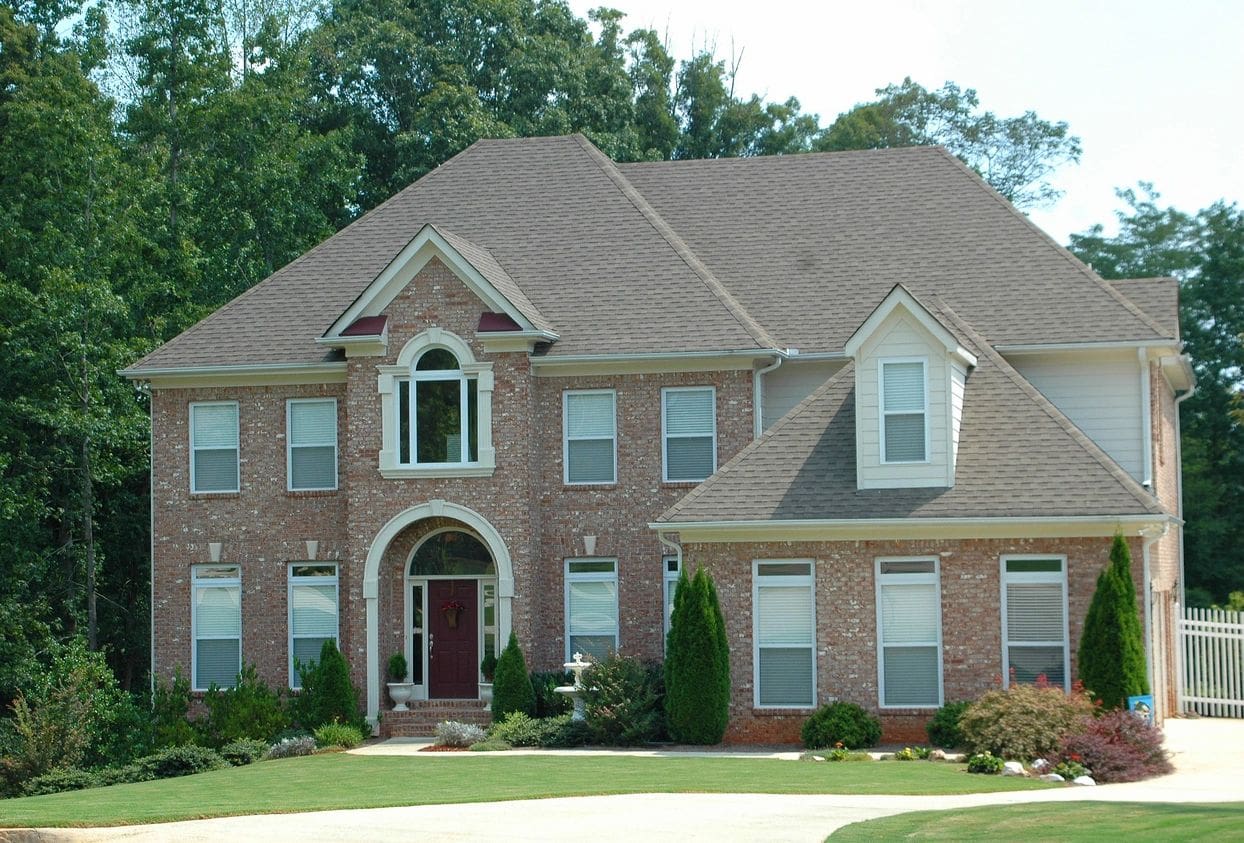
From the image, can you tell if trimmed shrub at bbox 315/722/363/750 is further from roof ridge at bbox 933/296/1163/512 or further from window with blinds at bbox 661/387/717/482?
roof ridge at bbox 933/296/1163/512

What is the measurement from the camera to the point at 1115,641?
2370cm

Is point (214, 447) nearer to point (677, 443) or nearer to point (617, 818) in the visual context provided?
point (677, 443)

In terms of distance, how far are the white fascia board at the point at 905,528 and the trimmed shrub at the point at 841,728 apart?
265cm

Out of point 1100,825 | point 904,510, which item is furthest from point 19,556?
point 1100,825

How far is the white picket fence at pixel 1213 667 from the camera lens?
3075 cm

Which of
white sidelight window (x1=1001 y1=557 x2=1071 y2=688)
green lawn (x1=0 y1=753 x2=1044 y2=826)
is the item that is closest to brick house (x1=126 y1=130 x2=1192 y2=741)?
white sidelight window (x1=1001 y1=557 x2=1071 y2=688)

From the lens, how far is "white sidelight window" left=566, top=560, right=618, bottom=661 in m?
29.2

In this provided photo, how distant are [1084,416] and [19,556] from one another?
2280cm

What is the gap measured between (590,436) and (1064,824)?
15.2m

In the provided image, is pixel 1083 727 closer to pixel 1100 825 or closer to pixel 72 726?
pixel 1100 825

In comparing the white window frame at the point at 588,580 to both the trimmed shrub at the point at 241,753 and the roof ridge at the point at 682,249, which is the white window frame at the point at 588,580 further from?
the trimmed shrub at the point at 241,753

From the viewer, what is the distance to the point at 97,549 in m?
39.3

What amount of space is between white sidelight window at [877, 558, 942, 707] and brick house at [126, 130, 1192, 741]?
0.17 ft

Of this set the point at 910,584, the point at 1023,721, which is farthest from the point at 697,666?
the point at 1023,721
